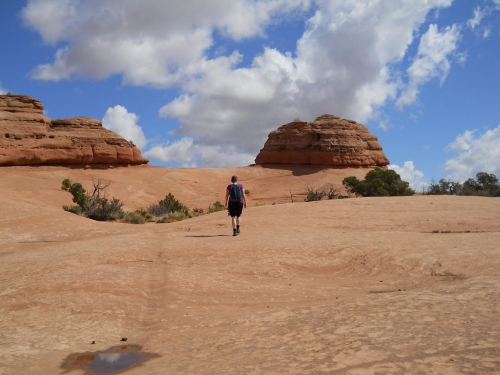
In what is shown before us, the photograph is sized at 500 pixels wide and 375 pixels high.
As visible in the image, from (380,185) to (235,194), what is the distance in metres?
28.7

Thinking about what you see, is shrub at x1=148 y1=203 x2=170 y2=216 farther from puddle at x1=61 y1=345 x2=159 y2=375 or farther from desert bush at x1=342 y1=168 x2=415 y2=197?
puddle at x1=61 y1=345 x2=159 y2=375

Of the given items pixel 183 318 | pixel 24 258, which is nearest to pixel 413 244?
pixel 183 318

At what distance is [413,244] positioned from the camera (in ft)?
33.7

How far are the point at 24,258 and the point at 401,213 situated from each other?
1264 centimetres

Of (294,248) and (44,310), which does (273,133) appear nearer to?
(294,248)

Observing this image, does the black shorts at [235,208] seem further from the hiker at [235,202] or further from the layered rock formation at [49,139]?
the layered rock formation at [49,139]

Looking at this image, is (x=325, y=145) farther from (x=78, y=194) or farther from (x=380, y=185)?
(x=78, y=194)

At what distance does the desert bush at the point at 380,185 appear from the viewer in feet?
127

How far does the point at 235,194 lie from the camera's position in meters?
12.7

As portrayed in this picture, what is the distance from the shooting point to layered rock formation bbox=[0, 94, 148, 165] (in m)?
44.2

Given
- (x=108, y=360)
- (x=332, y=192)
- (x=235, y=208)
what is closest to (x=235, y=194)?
(x=235, y=208)

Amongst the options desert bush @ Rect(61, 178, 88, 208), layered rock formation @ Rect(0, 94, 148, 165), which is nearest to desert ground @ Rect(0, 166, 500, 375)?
desert bush @ Rect(61, 178, 88, 208)

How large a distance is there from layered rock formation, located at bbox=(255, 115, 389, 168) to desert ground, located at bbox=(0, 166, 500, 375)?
40.7m

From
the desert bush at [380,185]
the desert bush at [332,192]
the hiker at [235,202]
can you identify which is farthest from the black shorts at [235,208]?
the desert bush at [380,185]
